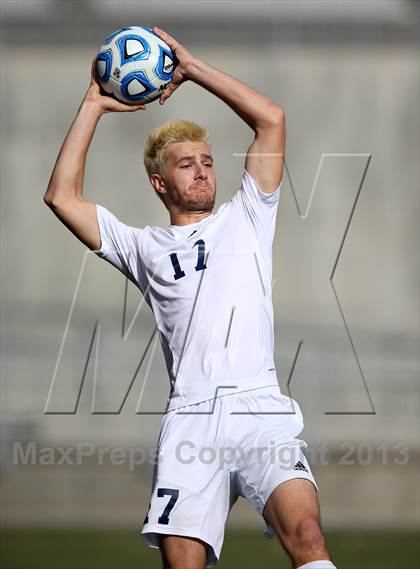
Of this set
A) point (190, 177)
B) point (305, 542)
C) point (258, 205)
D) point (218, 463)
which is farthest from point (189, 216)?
point (305, 542)

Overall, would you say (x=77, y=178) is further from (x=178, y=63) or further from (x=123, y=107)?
(x=178, y=63)

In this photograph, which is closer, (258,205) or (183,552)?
(183,552)

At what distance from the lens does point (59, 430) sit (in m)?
9.60

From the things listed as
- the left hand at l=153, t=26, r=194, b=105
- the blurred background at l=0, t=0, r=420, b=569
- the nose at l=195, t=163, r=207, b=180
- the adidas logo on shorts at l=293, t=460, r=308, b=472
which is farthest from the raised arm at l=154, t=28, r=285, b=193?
the blurred background at l=0, t=0, r=420, b=569

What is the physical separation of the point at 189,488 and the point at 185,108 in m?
7.34

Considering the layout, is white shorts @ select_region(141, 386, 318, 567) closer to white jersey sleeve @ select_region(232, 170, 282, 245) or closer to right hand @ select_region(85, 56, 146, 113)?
white jersey sleeve @ select_region(232, 170, 282, 245)

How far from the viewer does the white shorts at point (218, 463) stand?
10.6 ft

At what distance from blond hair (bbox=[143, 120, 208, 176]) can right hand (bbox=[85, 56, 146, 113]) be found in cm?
13

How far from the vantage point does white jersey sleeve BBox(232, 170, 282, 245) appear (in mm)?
3641

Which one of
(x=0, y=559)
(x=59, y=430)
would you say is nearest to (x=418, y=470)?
(x=59, y=430)

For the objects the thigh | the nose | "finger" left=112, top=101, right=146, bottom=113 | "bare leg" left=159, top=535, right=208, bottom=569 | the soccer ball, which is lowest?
"bare leg" left=159, top=535, right=208, bottom=569

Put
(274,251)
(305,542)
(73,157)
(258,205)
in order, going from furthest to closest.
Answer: (274,251) → (73,157) → (258,205) → (305,542)

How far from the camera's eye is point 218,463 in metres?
3.28

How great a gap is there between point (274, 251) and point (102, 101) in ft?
21.0
